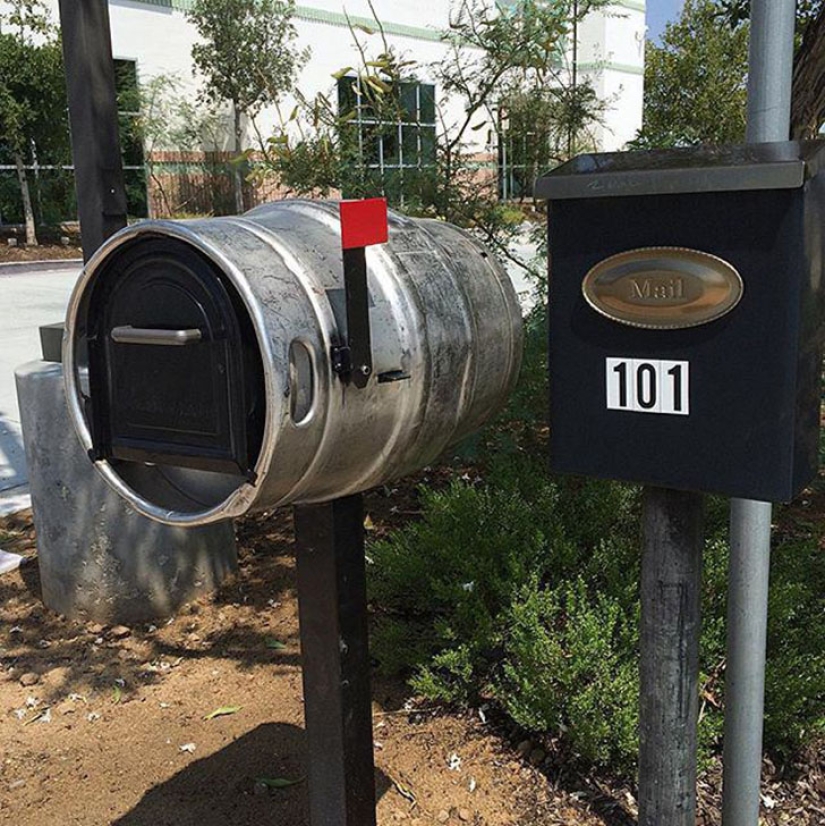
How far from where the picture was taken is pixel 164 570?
12.2 ft

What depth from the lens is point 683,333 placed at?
155cm

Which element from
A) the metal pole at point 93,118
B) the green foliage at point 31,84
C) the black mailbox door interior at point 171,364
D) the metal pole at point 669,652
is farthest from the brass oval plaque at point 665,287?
the green foliage at point 31,84

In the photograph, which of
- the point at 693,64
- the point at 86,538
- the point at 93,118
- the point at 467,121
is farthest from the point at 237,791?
the point at 693,64

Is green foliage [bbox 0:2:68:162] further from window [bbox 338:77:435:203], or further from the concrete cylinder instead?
the concrete cylinder

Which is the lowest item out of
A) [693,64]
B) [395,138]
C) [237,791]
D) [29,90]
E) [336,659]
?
[237,791]

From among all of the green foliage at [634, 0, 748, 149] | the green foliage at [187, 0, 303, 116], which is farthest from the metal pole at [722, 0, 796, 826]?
the green foliage at [187, 0, 303, 116]

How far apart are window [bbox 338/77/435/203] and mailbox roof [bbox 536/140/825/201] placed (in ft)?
8.99

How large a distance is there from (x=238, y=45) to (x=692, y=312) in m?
24.5

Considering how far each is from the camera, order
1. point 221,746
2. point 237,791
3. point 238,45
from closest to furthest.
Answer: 1. point 237,791
2. point 221,746
3. point 238,45

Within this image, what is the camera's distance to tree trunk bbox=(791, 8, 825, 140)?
3.91 metres

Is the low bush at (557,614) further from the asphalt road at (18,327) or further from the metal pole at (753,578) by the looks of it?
the asphalt road at (18,327)

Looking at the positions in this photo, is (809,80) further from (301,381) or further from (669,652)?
(301,381)

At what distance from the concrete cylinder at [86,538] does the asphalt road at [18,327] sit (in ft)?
6.21

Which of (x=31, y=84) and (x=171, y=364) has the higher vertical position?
(x=31, y=84)
